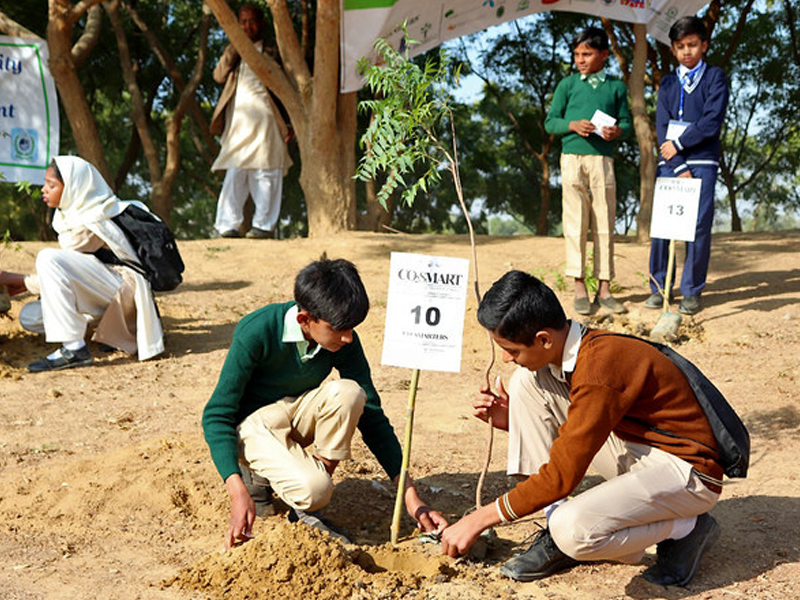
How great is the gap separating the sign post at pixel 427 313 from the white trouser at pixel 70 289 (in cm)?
350

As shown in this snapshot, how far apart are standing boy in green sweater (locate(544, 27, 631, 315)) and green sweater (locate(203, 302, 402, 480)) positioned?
3.47m

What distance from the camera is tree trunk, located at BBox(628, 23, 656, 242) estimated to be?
950 cm

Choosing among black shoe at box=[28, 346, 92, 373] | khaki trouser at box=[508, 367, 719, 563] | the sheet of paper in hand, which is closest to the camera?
khaki trouser at box=[508, 367, 719, 563]

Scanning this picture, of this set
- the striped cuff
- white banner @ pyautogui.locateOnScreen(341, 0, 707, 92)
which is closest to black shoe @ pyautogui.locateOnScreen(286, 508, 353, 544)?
the striped cuff

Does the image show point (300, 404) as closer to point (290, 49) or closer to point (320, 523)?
point (320, 523)

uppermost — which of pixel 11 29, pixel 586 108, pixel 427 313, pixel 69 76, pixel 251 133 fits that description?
pixel 11 29

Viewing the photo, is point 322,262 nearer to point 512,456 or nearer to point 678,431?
point 512,456

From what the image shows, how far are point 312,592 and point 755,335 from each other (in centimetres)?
450

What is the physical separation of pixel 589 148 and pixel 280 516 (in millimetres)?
4038

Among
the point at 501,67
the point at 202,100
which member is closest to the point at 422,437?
the point at 501,67

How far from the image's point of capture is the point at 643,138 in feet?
31.9

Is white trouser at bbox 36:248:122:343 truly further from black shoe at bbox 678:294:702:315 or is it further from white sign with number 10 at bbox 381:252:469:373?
black shoe at bbox 678:294:702:315

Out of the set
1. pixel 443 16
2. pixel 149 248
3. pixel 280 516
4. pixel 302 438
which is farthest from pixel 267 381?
pixel 443 16

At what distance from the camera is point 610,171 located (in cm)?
691
